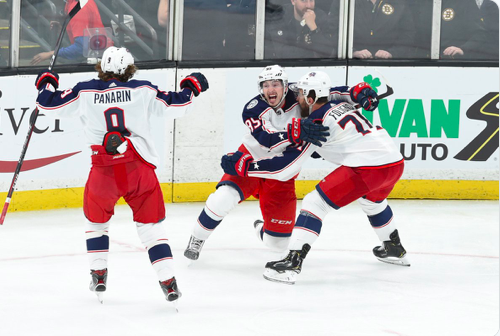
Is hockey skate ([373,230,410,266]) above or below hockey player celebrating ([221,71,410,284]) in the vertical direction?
below

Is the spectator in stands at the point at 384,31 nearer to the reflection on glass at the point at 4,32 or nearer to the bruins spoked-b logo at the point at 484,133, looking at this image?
the bruins spoked-b logo at the point at 484,133

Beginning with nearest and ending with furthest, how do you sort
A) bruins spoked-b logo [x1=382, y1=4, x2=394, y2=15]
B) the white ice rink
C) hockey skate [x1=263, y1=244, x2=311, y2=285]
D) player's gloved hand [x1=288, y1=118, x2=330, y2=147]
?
the white ice rink
player's gloved hand [x1=288, y1=118, x2=330, y2=147]
hockey skate [x1=263, y1=244, x2=311, y2=285]
bruins spoked-b logo [x1=382, y1=4, x2=394, y2=15]

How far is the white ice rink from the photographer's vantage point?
129 inches

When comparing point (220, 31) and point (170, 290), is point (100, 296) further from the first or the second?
point (220, 31)

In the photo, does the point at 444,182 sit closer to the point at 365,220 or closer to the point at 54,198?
the point at 365,220

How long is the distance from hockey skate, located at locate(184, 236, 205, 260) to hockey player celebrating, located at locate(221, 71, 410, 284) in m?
0.45

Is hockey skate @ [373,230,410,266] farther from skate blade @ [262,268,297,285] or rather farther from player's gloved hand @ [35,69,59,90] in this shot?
player's gloved hand @ [35,69,59,90]

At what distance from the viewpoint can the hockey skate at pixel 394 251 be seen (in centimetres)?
439

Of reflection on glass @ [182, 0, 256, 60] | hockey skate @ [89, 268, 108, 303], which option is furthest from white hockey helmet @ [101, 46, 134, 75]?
reflection on glass @ [182, 0, 256, 60]

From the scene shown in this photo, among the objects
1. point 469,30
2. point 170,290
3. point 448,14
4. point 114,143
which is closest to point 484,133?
point 469,30

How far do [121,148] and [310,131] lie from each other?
0.97 metres

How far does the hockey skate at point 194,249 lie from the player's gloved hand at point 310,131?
2.78 ft

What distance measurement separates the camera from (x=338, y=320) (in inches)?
133

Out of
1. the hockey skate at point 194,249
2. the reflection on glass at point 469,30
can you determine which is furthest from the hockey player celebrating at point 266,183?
the reflection on glass at point 469,30
